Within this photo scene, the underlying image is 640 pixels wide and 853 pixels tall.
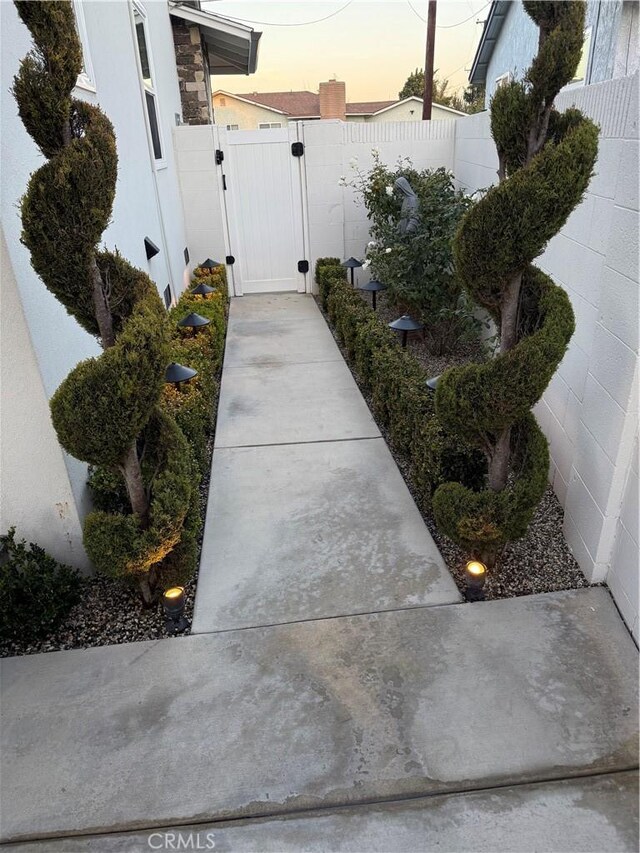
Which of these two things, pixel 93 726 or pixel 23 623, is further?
pixel 23 623

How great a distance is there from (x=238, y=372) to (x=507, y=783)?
4881mm

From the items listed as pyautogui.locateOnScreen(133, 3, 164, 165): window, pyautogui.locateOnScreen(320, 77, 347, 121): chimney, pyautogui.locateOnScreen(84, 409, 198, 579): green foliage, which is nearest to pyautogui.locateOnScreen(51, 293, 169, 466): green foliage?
pyautogui.locateOnScreen(84, 409, 198, 579): green foliage

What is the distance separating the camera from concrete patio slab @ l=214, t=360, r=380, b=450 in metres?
4.89

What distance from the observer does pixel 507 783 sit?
210cm

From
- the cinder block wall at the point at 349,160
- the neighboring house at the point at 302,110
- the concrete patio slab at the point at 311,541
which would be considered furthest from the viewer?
the neighboring house at the point at 302,110

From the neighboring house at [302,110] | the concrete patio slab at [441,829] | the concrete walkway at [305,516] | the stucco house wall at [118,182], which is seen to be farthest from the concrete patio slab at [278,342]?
the neighboring house at [302,110]

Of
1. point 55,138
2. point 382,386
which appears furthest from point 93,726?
point 382,386

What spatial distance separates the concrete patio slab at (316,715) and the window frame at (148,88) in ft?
19.9

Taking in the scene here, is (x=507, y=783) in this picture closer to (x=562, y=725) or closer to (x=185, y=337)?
(x=562, y=725)

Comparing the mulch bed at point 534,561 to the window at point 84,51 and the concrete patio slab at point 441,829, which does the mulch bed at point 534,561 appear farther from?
the window at point 84,51

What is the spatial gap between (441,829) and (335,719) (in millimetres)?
569

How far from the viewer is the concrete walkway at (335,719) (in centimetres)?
200

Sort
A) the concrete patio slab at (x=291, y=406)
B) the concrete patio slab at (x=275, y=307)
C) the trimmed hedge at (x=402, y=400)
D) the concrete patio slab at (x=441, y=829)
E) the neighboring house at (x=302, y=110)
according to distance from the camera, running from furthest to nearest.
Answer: the neighboring house at (x=302, y=110) < the concrete patio slab at (x=275, y=307) < the concrete patio slab at (x=291, y=406) < the trimmed hedge at (x=402, y=400) < the concrete patio slab at (x=441, y=829)

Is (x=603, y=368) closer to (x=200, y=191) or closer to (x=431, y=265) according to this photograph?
(x=431, y=265)
